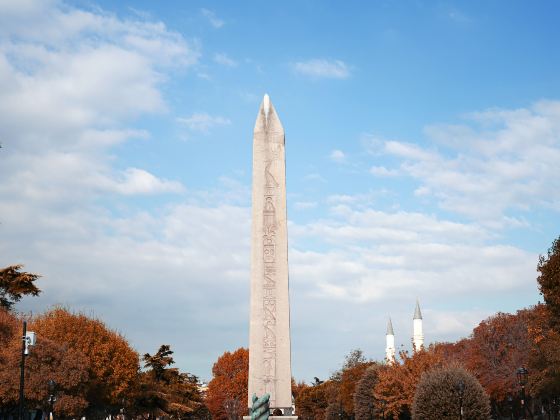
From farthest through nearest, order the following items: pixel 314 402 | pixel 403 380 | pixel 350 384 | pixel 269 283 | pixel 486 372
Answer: pixel 314 402
pixel 350 384
pixel 486 372
pixel 403 380
pixel 269 283

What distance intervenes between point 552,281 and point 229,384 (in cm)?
7642

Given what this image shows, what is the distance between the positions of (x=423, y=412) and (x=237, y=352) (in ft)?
232

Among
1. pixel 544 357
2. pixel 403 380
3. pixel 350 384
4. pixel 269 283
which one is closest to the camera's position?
pixel 269 283

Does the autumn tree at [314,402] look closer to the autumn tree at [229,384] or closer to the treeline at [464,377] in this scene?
the treeline at [464,377]

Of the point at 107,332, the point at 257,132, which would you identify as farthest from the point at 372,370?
the point at 257,132

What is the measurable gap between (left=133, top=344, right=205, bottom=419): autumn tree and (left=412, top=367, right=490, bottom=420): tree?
2555cm

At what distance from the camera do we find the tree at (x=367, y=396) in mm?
76562

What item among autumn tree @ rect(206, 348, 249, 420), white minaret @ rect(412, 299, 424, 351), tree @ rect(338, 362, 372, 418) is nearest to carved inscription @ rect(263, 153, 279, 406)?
tree @ rect(338, 362, 372, 418)

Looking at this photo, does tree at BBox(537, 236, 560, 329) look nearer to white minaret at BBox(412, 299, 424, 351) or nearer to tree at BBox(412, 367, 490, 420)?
tree at BBox(412, 367, 490, 420)

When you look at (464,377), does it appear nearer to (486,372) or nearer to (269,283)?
(269,283)

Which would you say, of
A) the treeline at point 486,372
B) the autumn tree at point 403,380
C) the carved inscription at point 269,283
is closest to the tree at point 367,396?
the treeline at point 486,372

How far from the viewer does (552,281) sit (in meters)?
39.8

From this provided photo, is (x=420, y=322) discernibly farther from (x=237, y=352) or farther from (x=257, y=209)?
(x=257, y=209)

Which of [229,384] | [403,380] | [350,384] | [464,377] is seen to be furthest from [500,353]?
[229,384]
